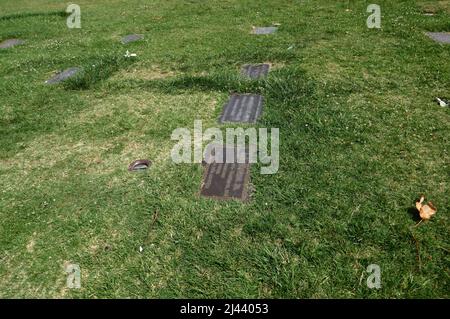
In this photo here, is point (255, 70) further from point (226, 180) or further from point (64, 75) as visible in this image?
point (64, 75)

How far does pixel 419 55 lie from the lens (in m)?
6.54

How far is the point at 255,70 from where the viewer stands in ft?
21.7

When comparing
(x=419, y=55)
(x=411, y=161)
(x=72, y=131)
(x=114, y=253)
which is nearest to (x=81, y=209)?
(x=114, y=253)

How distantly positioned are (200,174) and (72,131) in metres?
2.39

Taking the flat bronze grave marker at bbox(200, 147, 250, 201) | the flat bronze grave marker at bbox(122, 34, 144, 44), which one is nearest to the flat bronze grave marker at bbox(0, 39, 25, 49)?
the flat bronze grave marker at bbox(122, 34, 144, 44)

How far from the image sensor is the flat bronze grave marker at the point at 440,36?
7.07 metres

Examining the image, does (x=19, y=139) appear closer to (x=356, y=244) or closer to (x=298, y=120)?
(x=298, y=120)

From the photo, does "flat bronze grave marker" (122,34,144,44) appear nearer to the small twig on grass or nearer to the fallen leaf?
the small twig on grass

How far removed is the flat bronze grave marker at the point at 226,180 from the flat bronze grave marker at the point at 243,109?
40.3 inches

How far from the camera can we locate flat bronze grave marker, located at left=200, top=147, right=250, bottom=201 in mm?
3957

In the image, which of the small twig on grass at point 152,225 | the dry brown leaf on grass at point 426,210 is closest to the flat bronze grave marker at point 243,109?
the small twig on grass at point 152,225

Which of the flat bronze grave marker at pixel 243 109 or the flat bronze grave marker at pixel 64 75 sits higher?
the flat bronze grave marker at pixel 64 75

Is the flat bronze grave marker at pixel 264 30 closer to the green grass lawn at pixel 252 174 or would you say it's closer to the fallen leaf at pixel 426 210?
the green grass lawn at pixel 252 174
